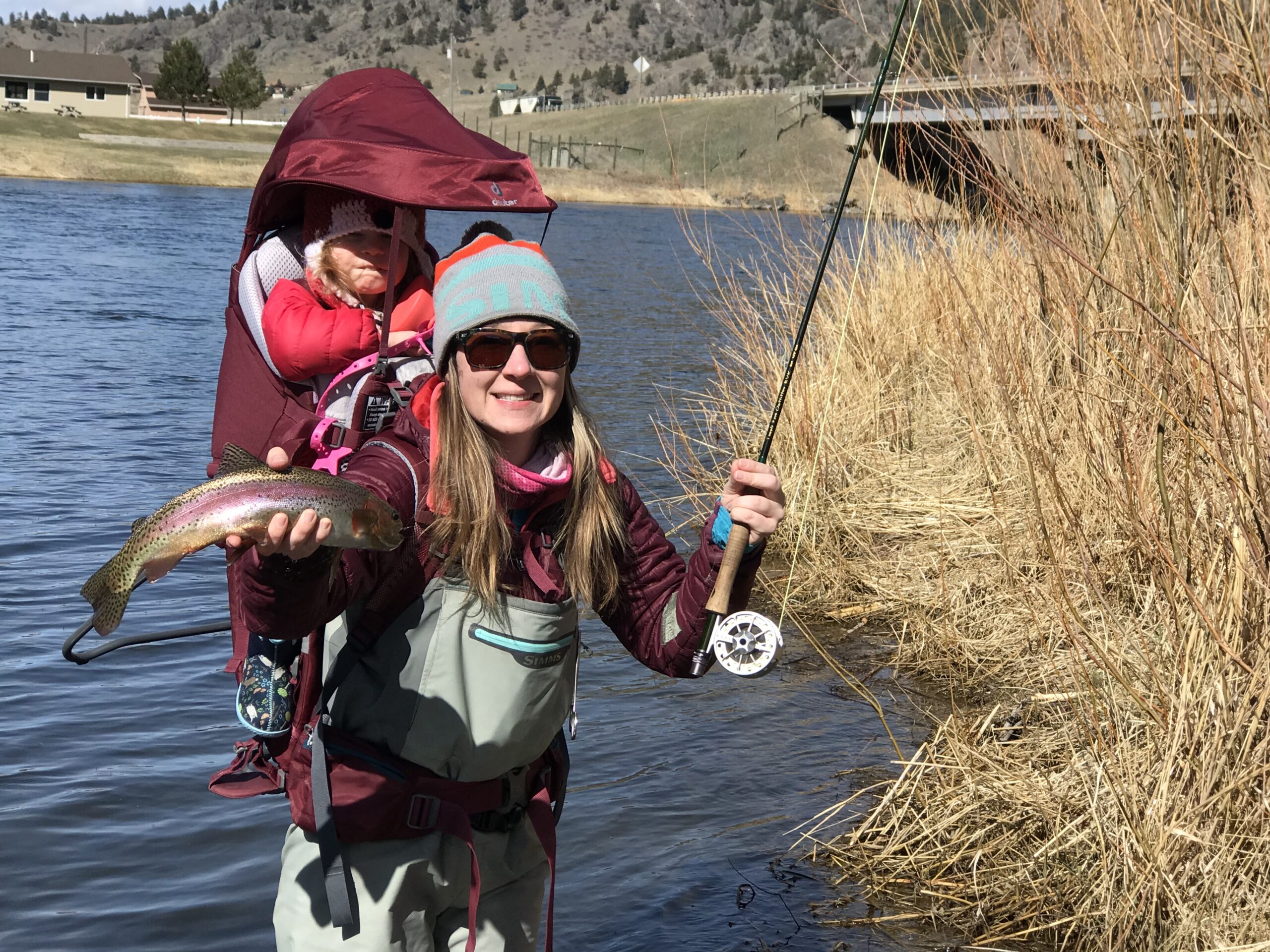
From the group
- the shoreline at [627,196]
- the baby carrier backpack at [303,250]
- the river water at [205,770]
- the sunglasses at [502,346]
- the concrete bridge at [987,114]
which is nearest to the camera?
the sunglasses at [502,346]

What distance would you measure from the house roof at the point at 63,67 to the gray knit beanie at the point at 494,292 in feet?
303

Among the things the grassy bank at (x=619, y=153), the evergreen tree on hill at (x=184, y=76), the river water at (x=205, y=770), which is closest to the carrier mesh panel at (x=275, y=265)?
the river water at (x=205, y=770)

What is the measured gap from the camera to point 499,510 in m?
2.46

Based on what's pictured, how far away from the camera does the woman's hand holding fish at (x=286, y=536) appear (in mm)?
1981

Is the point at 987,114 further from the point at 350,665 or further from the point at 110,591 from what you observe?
the point at 110,591

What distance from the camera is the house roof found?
8481cm

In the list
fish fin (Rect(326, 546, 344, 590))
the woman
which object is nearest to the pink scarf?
the woman

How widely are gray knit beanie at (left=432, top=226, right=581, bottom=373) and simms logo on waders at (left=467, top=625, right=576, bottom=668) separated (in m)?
0.52

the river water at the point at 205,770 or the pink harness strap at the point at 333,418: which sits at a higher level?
the pink harness strap at the point at 333,418

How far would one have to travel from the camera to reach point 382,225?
116 inches

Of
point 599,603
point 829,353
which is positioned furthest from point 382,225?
point 829,353

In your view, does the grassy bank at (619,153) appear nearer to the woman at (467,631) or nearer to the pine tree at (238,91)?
A: the woman at (467,631)

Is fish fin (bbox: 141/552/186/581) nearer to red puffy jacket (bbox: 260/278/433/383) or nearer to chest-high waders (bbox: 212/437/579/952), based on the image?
chest-high waders (bbox: 212/437/579/952)

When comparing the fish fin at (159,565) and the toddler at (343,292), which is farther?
the toddler at (343,292)
